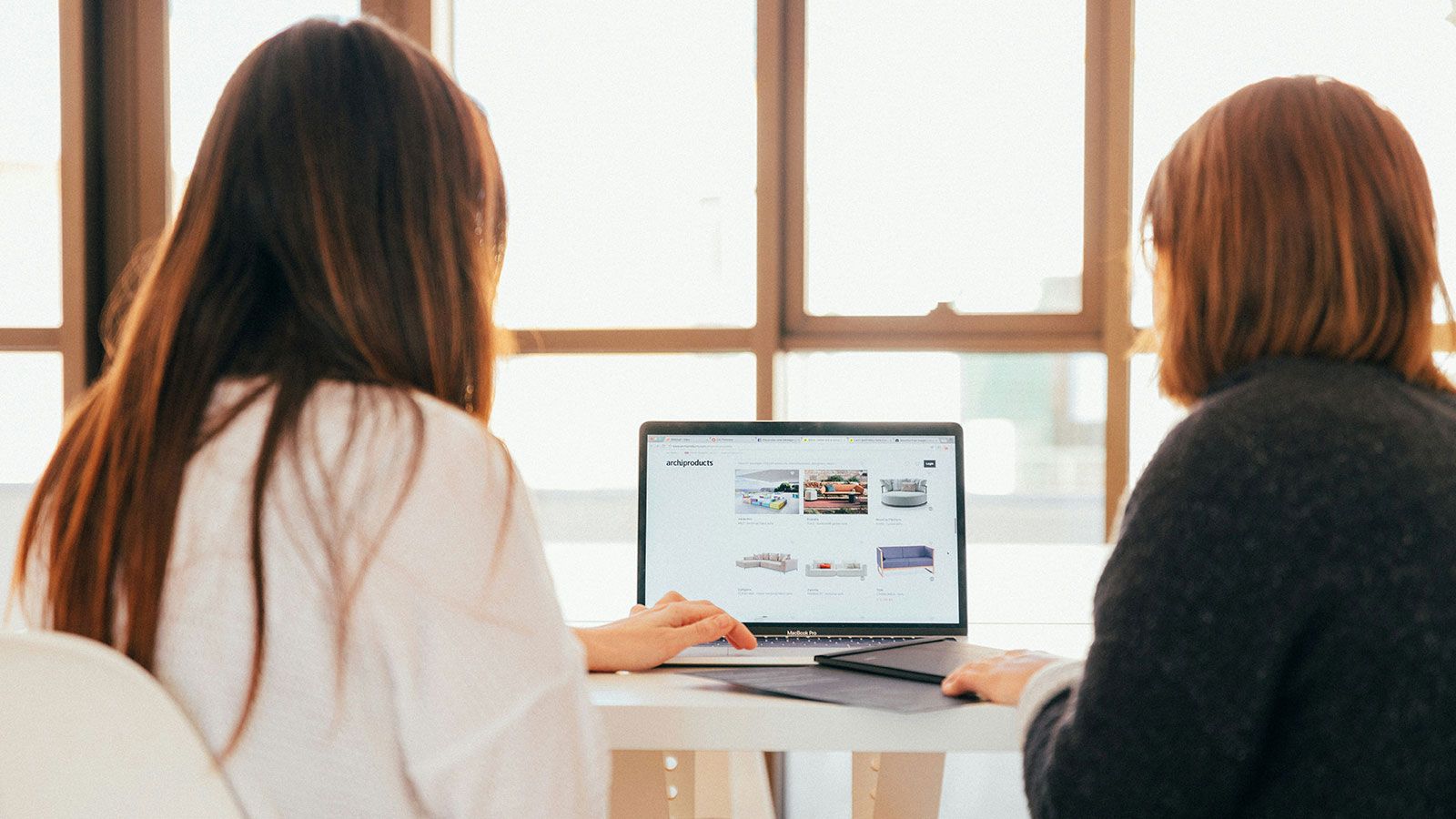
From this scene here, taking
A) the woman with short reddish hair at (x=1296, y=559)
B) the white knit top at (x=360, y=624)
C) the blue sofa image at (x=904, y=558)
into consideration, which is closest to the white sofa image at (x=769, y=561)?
the blue sofa image at (x=904, y=558)

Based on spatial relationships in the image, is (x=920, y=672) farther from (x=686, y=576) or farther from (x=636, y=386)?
(x=636, y=386)

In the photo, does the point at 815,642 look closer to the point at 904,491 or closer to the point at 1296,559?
the point at 904,491

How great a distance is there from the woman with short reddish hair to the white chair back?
59 centimetres

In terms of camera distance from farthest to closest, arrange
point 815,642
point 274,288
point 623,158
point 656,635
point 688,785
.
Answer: point 623,158 < point 688,785 < point 815,642 < point 656,635 < point 274,288

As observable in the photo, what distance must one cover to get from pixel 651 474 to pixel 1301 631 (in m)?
0.94

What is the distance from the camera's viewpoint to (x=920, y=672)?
1.28 m

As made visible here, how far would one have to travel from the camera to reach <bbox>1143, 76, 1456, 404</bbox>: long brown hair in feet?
2.90

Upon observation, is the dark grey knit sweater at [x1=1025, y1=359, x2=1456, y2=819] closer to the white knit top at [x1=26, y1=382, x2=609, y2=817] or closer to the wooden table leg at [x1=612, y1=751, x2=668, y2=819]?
the white knit top at [x1=26, y1=382, x2=609, y2=817]

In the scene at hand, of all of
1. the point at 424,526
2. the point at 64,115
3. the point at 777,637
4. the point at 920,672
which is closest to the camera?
the point at 424,526

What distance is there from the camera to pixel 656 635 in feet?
4.44

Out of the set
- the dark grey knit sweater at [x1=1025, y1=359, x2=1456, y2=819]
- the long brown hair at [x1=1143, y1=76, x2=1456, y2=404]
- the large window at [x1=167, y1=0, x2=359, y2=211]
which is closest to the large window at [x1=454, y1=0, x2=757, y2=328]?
the large window at [x1=167, y1=0, x2=359, y2=211]

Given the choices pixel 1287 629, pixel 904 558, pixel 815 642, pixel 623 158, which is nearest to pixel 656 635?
pixel 815 642

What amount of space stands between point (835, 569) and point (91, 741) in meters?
1.01

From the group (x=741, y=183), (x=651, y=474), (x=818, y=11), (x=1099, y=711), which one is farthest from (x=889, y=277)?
(x=1099, y=711)
